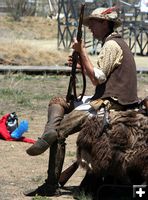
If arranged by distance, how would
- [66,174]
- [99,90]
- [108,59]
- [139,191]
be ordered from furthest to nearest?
[66,174] → [99,90] → [108,59] → [139,191]

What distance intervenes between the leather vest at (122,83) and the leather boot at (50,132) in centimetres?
38

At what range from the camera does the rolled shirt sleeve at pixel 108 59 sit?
566cm

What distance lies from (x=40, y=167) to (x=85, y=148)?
134 centimetres

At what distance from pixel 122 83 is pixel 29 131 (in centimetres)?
321

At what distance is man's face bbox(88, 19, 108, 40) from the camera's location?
587 centimetres

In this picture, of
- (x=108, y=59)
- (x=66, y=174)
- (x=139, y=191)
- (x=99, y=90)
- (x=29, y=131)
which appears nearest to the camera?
(x=139, y=191)

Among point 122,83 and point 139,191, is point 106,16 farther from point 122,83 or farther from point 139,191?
point 139,191

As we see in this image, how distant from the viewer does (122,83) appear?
5.76 meters

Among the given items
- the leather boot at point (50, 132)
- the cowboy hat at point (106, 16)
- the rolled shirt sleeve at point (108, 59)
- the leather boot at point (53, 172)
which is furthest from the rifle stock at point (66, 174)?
the cowboy hat at point (106, 16)

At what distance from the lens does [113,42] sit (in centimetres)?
577

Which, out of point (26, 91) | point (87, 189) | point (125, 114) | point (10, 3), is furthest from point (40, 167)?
point (10, 3)

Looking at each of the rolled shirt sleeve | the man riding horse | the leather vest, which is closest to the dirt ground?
the man riding horse

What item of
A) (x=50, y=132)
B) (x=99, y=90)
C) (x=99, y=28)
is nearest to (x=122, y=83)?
(x=99, y=90)

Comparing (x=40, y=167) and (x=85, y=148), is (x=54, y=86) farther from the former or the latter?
(x=85, y=148)
